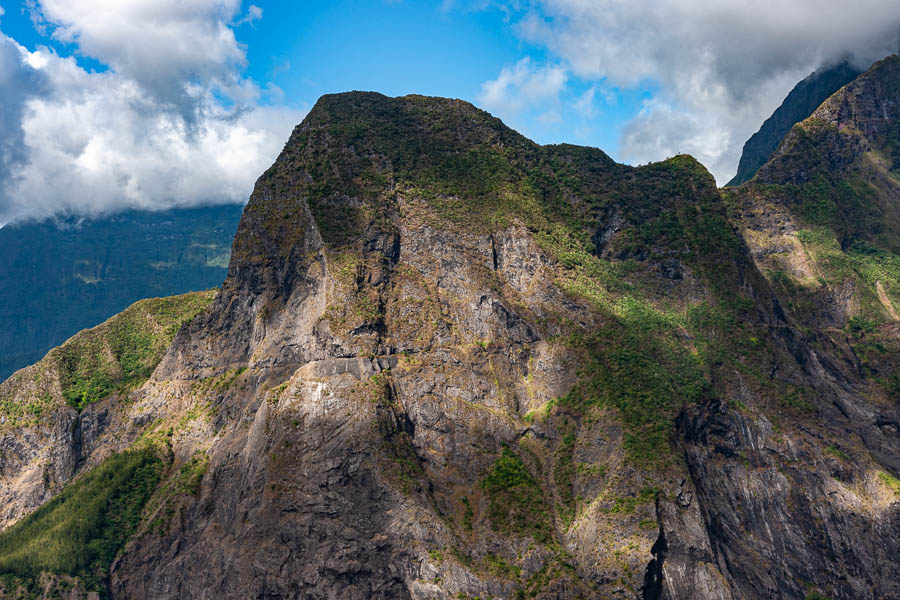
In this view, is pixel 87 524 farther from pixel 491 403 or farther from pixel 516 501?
pixel 516 501

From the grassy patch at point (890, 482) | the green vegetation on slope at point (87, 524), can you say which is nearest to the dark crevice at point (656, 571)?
the grassy patch at point (890, 482)

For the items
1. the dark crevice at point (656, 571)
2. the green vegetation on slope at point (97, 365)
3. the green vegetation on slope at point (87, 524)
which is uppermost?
the green vegetation on slope at point (97, 365)

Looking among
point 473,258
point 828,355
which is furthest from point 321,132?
point 828,355

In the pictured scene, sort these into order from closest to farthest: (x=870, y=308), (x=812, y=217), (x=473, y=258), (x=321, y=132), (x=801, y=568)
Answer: (x=801, y=568) → (x=473, y=258) → (x=321, y=132) → (x=870, y=308) → (x=812, y=217)

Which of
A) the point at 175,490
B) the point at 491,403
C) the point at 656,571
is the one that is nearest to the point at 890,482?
the point at 656,571

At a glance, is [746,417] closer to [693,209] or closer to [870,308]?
[693,209]

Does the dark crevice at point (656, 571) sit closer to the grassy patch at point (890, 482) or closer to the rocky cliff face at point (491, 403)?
the rocky cliff face at point (491, 403)
